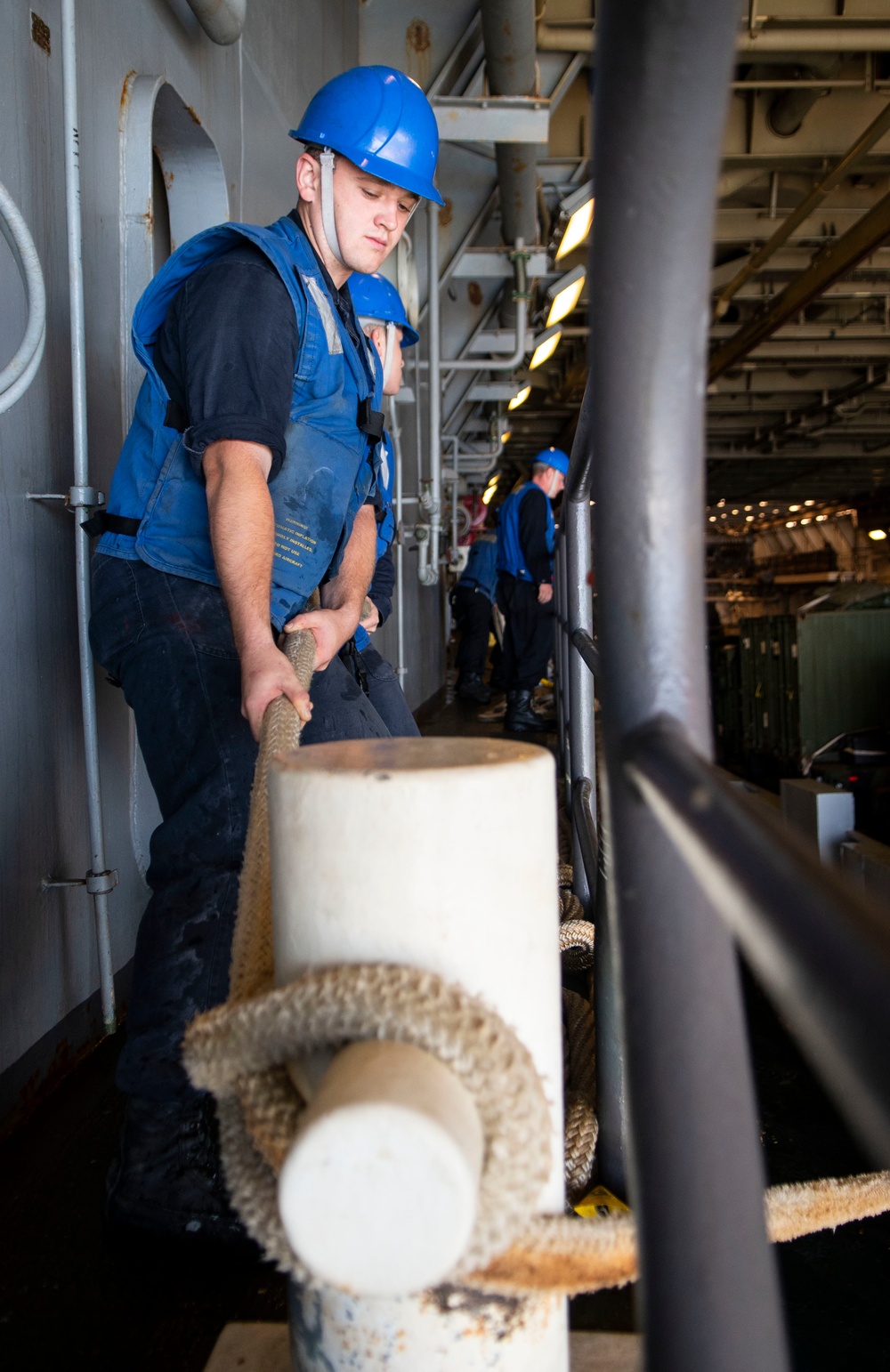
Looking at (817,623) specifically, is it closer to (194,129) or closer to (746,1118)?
(194,129)

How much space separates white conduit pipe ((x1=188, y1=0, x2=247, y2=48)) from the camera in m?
2.36

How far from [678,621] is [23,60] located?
75.9 inches

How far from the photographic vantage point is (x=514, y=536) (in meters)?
7.46

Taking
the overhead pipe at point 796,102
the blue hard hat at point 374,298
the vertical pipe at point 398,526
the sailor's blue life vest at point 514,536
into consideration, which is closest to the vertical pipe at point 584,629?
the blue hard hat at point 374,298

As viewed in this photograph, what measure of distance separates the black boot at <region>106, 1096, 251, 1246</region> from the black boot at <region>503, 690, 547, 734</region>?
209 inches

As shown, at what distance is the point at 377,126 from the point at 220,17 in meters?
0.92

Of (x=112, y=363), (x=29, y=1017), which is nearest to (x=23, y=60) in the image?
(x=112, y=363)

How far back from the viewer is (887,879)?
10.7 ft

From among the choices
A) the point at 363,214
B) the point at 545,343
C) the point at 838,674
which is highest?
the point at 545,343

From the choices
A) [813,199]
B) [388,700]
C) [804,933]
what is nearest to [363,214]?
[388,700]

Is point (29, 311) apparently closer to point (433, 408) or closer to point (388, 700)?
point (388, 700)

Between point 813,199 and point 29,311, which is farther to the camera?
point 813,199

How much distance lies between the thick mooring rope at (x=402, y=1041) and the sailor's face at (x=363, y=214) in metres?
1.45

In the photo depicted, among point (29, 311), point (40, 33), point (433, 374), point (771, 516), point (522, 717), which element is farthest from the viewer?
point (771, 516)
